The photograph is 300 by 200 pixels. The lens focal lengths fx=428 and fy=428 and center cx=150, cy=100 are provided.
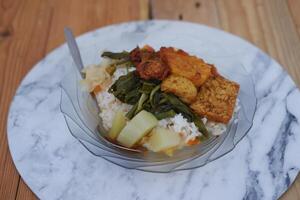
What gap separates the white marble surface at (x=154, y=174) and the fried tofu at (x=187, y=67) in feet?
0.69

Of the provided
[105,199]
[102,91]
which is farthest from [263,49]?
[105,199]

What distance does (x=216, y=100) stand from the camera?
3.71 ft

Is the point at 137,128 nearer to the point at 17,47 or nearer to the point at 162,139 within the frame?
the point at 162,139

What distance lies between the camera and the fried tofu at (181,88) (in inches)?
43.5

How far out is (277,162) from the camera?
1.13 m

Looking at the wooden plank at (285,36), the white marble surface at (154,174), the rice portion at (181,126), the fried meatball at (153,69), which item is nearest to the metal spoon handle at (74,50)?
the white marble surface at (154,174)

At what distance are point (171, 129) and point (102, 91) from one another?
0.84ft

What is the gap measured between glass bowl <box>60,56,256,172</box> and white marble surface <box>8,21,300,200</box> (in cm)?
5

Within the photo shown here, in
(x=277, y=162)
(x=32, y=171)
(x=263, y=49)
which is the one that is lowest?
(x=32, y=171)

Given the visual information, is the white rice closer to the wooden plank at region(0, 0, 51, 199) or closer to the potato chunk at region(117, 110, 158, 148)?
the potato chunk at region(117, 110, 158, 148)

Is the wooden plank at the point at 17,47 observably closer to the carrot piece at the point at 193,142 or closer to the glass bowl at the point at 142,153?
the glass bowl at the point at 142,153

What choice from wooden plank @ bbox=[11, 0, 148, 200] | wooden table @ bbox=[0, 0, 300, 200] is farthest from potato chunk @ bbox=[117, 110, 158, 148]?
wooden plank @ bbox=[11, 0, 148, 200]

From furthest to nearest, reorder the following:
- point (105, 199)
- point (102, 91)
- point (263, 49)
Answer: point (263, 49), point (102, 91), point (105, 199)

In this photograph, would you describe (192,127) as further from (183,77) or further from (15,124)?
(15,124)
